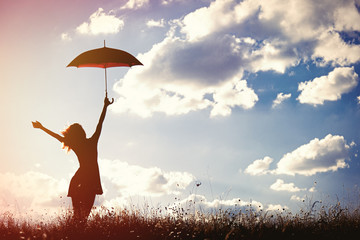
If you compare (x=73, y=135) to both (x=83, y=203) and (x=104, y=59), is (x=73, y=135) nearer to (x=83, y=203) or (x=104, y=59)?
(x=83, y=203)

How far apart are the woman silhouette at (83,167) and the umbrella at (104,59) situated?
167cm

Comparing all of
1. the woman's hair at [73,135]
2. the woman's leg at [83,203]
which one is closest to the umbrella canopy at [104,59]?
the woman's hair at [73,135]

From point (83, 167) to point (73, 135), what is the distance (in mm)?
853

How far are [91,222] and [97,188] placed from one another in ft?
3.53

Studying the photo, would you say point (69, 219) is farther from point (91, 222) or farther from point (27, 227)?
point (27, 227)

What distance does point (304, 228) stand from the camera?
929 centimetres

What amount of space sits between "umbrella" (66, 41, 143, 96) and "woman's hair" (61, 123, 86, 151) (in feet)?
6.70

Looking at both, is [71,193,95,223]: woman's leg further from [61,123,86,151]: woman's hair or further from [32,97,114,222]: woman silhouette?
[61,123,86,151]: woman's hair

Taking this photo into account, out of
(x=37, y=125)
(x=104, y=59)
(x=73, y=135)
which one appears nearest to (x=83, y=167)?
(x=73, y=135)

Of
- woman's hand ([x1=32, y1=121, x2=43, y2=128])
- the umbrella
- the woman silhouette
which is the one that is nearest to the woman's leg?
the woman silhouette

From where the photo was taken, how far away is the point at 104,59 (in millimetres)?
11055

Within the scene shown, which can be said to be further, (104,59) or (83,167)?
(104,59)

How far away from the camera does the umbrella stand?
11.1 meters

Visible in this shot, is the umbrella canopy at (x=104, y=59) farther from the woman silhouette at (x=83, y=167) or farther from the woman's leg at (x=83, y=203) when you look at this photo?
the woman's leg at (x=83, y=203)
